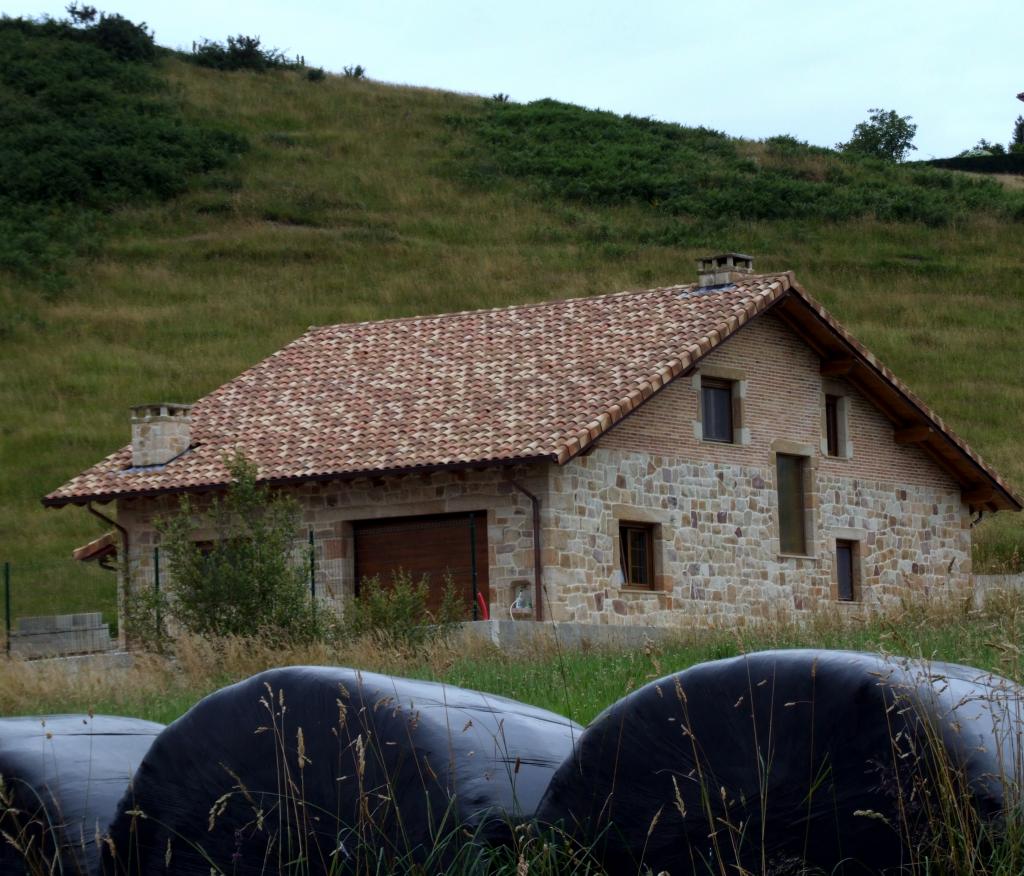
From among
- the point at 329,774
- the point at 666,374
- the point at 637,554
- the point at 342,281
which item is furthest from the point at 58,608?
the point at 329,774

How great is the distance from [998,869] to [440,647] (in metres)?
11.6

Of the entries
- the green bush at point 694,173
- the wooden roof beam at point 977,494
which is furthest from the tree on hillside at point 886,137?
the wooden roof beam at point 977,494

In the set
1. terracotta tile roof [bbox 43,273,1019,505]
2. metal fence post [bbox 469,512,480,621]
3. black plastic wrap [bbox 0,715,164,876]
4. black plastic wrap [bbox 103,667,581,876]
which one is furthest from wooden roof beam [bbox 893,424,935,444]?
black plastic wrap [bbox 0,715,164,876]

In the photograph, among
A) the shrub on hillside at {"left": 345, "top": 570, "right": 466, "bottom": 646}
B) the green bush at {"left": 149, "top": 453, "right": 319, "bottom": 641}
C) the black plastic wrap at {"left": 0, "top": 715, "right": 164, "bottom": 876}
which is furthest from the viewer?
the green bush at {"left": 149, "top": 453, "right": 319, "bottom": 641}

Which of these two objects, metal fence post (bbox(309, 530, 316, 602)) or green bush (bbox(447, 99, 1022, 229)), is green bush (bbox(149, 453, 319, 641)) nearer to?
metal fence post (bbox(309, 530, 316, 602))

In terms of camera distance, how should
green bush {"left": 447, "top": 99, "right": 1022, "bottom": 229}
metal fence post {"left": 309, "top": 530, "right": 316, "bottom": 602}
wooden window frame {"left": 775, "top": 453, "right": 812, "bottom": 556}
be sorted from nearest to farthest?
metal fence post {"left": 309, "top": 530, "right": 316, "bottom": 602}, wooden window frame {"left": 775, "top": 453, "right": 812, "bottom": 556}, green bush {"left": 447, "top": 99, "right": 1022, "bottom": 229}

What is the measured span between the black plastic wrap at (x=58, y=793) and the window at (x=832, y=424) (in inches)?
834

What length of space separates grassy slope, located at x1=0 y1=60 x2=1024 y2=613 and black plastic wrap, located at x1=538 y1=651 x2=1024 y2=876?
22.7 metres

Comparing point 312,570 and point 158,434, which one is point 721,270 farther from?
point 158,434

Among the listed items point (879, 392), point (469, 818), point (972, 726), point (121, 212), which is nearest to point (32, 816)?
point (469, 818)

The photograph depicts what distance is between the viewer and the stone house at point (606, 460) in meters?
21.9

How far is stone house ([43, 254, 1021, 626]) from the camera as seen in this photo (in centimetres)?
2192

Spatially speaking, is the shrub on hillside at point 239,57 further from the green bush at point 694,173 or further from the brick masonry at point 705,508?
the brick masonry at point 705,508

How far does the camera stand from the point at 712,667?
4945 mm
